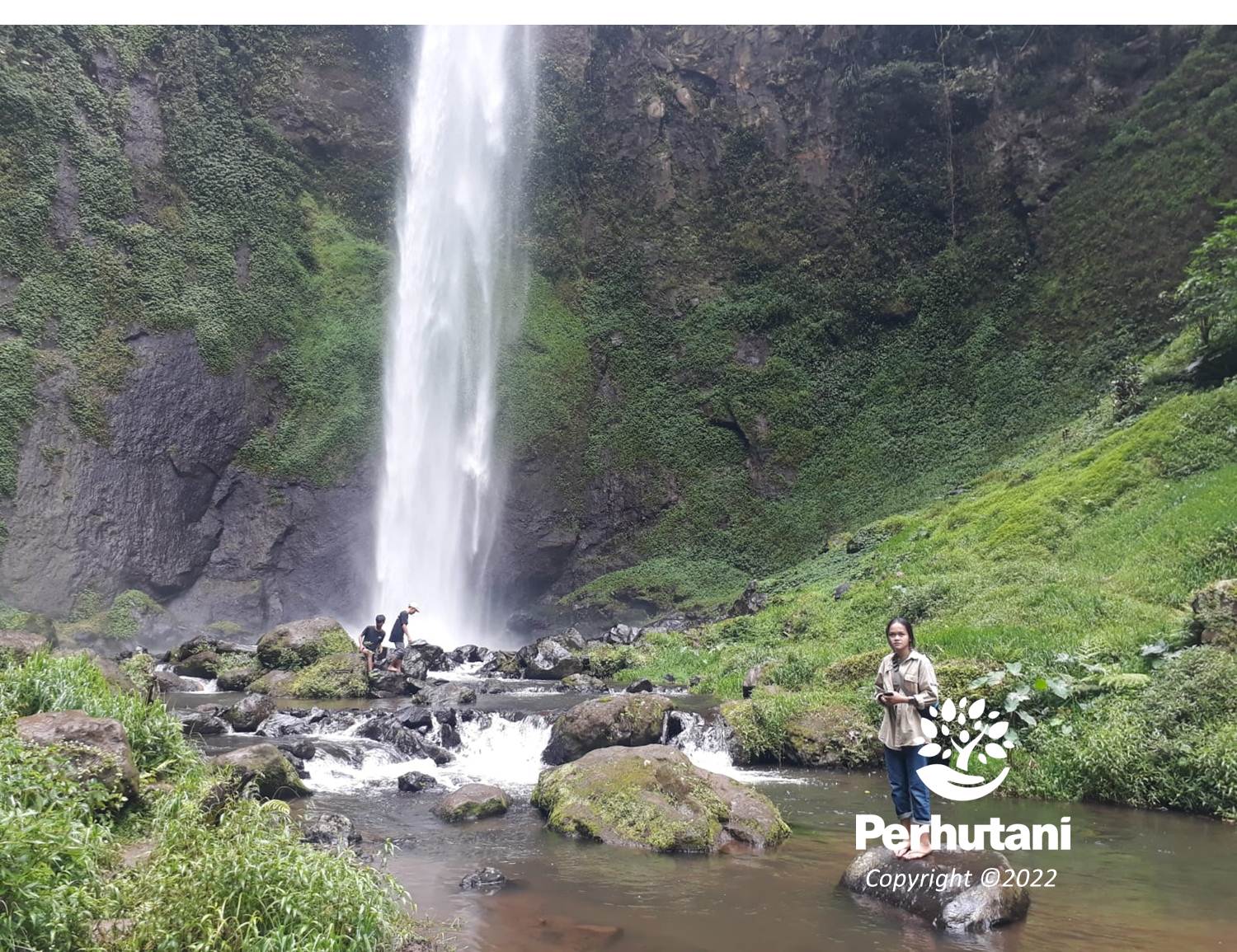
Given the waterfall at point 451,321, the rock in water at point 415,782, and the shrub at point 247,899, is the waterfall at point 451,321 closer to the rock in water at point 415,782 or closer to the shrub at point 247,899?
the rock in water at point 415,782

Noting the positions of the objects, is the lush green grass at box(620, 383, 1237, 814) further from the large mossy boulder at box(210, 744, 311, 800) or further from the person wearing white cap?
the large mossy boulder at box(210, 744, 311, 800)

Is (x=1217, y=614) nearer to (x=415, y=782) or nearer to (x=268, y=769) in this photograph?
(x=415, y=782)

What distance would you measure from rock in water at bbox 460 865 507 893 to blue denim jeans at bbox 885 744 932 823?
3.45 m

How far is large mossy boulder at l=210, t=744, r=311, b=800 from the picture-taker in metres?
9.71

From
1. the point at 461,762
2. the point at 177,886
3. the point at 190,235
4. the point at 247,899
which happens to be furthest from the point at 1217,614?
the point at 190,235

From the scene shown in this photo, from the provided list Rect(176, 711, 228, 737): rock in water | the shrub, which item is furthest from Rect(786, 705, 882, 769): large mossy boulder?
Rect(176, 711, 228, 737): rock in water

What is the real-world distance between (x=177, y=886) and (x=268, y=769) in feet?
19.3

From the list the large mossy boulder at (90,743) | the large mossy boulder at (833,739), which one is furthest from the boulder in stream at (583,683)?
the large mossy boulder at (90,743)

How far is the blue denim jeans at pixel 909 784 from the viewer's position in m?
6.43

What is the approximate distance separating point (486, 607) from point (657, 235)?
78.2 ft

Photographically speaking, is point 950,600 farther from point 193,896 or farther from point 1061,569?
point 193,896

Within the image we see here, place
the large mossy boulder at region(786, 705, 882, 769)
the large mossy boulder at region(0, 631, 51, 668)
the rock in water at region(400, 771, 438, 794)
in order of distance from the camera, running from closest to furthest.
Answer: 1. the rock in water at region(400, 771, 438, 794)
2. the large mossy boulder at region(0, 631, 51, 668)
3. the large mossy boulder at region(786, 705, 882, 769)

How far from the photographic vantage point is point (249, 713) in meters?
15.2

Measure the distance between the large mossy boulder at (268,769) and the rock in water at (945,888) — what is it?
6.80 metres
